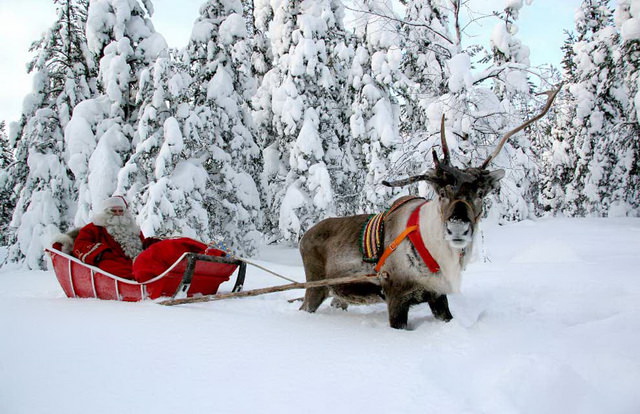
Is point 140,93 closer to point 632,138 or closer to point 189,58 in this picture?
point 189,58

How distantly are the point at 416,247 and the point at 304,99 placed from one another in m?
13.3

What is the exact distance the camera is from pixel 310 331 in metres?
3.28

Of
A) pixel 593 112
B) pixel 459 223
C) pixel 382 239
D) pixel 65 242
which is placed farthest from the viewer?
pixel 593 112

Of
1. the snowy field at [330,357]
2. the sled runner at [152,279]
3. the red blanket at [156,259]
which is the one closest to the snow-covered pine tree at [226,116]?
the sled runner at [152,279]

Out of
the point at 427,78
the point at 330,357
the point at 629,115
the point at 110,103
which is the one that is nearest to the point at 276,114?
the point at 110,103

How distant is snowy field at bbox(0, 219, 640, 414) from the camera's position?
77.9 inches

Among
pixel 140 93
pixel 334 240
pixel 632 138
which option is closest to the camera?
pixel 334 240

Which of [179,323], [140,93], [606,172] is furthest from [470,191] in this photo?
[606,172]

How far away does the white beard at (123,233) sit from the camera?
557 cm

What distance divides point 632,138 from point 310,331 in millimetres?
14507

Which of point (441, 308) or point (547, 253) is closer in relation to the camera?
point (441, 308)

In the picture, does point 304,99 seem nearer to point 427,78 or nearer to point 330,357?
point 427,78

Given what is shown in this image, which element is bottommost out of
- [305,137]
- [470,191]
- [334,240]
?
[334,240]

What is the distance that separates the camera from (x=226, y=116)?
14070mm
